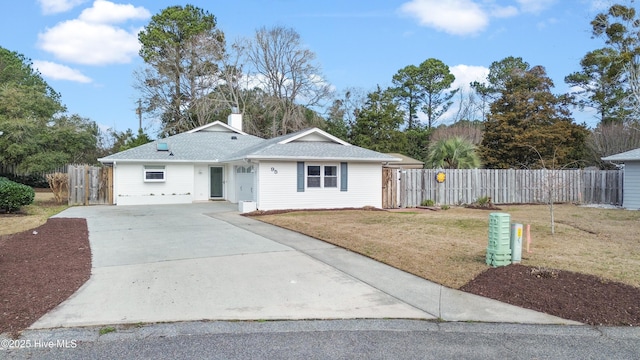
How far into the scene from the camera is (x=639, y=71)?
2747 cm

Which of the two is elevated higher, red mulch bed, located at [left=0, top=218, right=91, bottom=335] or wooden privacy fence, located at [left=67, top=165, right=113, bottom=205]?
wooden privacy fence, located at [left=67, top=165, right=113, bottom=205]

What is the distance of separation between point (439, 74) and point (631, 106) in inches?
757

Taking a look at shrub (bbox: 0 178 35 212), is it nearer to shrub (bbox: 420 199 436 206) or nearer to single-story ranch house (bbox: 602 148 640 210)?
shrub (bbox: 420 199 436 206)

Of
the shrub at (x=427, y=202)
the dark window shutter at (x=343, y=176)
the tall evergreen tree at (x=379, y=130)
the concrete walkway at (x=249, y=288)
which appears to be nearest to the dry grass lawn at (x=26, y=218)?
the concrete walkway at (x=249, y=288)

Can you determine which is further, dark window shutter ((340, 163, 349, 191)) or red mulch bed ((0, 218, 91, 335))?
dark window shutter ((340, 163, 349, 191))

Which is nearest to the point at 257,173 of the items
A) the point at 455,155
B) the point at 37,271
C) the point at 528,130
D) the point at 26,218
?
the point at 26,218

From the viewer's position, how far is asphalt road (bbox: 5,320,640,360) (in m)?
4.01

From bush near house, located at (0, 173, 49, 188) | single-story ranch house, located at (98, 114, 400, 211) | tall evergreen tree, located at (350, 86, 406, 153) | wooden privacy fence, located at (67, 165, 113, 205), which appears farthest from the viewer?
tall evergreen tree, located at (350, 86, 406, 153)

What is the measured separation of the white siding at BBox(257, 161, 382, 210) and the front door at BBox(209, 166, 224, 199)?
22.1ft

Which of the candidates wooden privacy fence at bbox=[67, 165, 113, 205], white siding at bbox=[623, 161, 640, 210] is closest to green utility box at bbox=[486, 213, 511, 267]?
white siding at bbox=[623, 161, 640, 210]

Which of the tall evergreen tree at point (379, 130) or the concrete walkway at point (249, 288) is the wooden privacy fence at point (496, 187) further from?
the tall evergreen tree at point (379, 130)

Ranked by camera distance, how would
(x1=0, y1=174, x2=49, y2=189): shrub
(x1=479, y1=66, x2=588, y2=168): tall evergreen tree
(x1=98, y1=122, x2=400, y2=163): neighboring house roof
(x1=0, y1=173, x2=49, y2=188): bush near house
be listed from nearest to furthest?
(x1=98, y1=122, x2=400, y2=163): neighboring house roof, (x1=479, y1=66, x2=588, y2=168): tall evergreen tree, (x1=0, y1=173, x2=49, y2=188): bush near house, (x1=0, y1=174, x2=49, y2=189): shrub

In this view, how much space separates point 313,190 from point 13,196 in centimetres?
1125

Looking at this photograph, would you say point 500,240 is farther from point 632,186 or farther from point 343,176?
point 632,186
